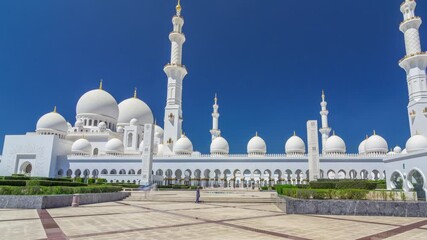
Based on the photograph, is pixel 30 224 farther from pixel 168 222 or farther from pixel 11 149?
A: pixel 11 149

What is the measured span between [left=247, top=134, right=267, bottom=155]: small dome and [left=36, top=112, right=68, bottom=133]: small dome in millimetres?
29112

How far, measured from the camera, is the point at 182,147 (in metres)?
41.0

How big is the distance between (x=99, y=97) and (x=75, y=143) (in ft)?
28.4

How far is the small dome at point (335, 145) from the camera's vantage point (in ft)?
130

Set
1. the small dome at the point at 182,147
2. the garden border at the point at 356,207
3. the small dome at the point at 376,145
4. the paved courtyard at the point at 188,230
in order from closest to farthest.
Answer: the paved courtyard at the point at 188,230 < the garden border at the point at 356,207 < the small dome at the point at 376,145 < the small dome at the point at 182,147

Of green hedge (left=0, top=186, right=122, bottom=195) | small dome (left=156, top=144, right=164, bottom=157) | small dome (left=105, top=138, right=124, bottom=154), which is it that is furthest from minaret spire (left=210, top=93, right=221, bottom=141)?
green hedge (left=0, top=186, right=122, bottom=195)

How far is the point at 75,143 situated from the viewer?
141ft

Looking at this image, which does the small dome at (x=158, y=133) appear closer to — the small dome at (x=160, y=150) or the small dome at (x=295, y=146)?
the small dome at (x=160, y=150)

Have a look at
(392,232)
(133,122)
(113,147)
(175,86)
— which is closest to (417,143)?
(392,232)

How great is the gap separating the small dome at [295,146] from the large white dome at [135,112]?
2458 cm

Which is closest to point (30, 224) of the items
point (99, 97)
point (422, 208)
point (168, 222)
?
point (168, 222)

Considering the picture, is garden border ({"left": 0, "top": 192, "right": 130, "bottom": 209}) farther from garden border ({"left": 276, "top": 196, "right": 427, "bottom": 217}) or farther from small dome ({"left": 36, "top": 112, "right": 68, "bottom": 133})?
small dome ({"left": 36, "top": 112, "right": 68, "bottom": 133})

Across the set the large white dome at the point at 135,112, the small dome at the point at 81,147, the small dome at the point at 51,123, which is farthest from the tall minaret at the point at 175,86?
the small dome at the point at 51,123

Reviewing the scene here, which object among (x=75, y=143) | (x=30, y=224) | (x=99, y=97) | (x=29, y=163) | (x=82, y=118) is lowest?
(x=30, y=224)
